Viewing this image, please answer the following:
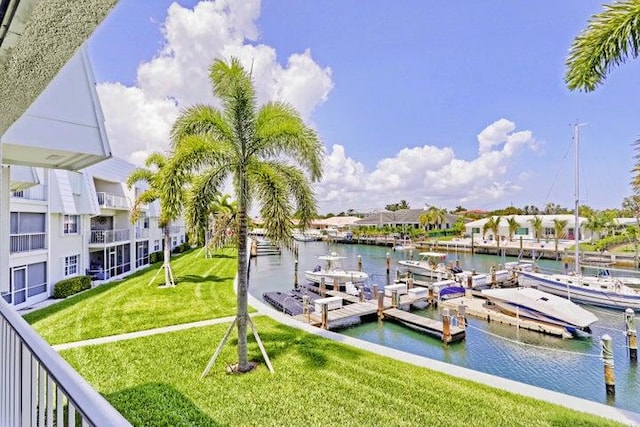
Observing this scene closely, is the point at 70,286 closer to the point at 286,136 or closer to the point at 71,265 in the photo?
the point at 71,265

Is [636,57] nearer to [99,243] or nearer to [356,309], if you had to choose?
[356,309]

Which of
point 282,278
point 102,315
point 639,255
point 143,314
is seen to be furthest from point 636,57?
point 639,255

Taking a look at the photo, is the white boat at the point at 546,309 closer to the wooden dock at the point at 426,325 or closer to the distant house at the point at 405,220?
the wooden dock at the point at 426,325

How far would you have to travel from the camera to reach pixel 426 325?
1430 cm

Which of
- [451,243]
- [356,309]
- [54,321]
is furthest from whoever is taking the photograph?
[451,243]

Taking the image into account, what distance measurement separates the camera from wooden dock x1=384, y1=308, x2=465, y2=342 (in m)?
13.4

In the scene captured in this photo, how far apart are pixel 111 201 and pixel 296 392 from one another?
22.3m

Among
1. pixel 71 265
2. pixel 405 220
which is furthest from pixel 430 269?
pixel 405 220

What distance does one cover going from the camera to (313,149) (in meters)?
8.26

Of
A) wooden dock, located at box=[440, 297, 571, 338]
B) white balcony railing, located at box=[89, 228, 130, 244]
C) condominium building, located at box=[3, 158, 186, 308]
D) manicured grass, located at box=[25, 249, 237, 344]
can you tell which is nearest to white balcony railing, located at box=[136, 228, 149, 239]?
condominium building, located at box=[3, 158, 186, 308]

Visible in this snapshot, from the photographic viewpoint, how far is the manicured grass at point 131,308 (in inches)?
431

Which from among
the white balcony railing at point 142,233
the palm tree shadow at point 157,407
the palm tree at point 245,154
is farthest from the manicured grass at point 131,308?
the white balcony railing at point 142,233

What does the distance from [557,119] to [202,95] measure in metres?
24.9

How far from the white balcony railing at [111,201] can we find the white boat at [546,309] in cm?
2450
